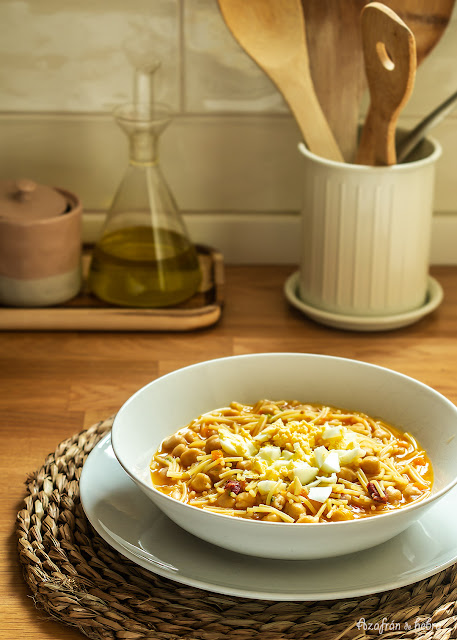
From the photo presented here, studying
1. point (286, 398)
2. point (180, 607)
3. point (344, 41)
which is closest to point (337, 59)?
point (344, 41)

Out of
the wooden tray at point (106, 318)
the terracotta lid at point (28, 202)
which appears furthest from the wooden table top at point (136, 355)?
the terracotta lid at point (28, 202)

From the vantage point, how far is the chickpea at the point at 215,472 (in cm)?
77

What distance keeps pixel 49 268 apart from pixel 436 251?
61cm

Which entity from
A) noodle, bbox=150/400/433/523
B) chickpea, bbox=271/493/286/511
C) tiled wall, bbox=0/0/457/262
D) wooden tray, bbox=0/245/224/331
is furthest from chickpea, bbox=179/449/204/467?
tiled wall, bbox=0/0/457/262

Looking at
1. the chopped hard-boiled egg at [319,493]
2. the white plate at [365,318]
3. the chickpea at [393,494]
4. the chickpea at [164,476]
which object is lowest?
the white plate at [365,318]

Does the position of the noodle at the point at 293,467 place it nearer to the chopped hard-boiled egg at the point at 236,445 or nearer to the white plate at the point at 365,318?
the chopped hard-boiled egg at the point at 236,445

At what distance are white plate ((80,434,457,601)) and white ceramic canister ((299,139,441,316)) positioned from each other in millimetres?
432

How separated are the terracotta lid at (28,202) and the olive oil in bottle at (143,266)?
8 centimetres

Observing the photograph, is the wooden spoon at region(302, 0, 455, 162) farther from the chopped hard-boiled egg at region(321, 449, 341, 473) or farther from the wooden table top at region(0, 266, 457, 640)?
the chopped hard-boiled egg at region(321, 449, 341, 473)

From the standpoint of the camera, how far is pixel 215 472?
78 centimetres

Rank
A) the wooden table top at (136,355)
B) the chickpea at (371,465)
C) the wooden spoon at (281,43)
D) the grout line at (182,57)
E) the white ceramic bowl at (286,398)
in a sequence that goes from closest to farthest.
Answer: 1. the white ceramic bowl at (286,398)
2. the chickpea at (371,465)
3. the wooden table top at (136,355)
4. the wooden spoon at (281,43)
5. the grout line at (182,57)

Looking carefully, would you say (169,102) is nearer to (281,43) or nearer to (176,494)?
(281,43)

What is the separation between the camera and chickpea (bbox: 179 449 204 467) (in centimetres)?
81

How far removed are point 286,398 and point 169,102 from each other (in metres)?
0.58
